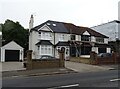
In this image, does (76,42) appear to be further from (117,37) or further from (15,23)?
(15,23)

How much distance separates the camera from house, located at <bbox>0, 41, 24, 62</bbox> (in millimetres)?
42213

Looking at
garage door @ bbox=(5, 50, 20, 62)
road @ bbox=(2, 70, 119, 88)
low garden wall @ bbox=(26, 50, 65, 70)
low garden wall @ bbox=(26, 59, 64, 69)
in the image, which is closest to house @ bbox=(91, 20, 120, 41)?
garage door @ bbox=(5, 50, 20, 62)

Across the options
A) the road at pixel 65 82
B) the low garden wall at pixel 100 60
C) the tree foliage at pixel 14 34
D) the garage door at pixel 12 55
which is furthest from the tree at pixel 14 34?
the road at pixel 65 82

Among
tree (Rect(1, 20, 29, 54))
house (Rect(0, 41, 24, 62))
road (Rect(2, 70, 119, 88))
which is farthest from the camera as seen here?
tree (Rect(1, 20, 29, 54))

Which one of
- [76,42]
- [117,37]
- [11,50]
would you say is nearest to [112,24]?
[117,37]

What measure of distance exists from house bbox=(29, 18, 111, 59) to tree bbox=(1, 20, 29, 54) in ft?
37.0

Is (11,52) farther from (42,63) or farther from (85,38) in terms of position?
(42,63)

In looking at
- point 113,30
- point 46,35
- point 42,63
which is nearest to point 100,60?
point 42,63

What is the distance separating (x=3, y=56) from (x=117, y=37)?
3065cm

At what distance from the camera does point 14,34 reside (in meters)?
57.2

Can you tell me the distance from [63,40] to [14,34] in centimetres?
1573

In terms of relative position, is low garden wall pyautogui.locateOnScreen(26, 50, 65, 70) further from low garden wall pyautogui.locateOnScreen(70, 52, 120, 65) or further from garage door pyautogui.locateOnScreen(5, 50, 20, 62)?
garage door pyautogui.locateOnScreen(5, 50, 20, 62)

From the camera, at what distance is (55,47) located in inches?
1804

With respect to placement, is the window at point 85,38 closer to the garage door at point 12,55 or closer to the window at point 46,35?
the window at point 46,35
